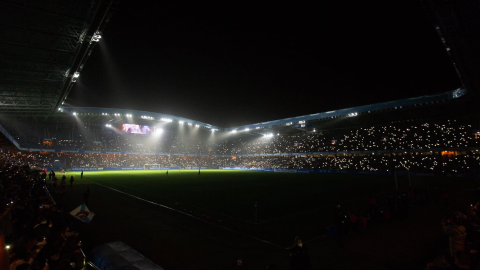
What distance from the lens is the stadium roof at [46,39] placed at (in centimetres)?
1087

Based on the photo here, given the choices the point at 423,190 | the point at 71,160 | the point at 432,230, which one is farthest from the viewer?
the point at 71,160

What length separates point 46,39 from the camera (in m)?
13.1

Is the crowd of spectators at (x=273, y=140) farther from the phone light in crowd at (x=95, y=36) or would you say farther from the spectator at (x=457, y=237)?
the spectator at (x=457, y=237)

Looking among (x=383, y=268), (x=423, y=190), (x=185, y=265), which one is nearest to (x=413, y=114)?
(x=423, y=190)

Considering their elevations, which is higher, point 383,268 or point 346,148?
point 346,148

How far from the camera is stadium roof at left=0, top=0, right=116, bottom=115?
428 inches

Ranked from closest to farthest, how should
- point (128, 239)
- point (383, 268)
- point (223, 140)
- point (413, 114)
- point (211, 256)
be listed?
point (383, 268), point (211, 256), point (128, 239), point (413, 114), point (223, 140)

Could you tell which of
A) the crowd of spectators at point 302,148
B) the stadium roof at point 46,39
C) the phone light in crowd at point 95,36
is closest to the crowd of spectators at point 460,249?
the stadium roof at point 46,39

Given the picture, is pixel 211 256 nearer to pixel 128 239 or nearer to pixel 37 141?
pixel 128 239

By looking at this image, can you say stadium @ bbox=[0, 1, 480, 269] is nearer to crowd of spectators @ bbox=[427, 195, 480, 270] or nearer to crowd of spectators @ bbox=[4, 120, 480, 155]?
crowd of spectators @ bbox=[427, 195, 480, 270]

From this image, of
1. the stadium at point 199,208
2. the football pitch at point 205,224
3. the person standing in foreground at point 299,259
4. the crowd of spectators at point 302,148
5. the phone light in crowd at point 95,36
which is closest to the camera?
the person standing in foreground at point 299,259

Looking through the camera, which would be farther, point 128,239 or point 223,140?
point 223,140

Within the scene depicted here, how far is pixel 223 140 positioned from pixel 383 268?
8147cm

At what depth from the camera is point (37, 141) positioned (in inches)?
1934
